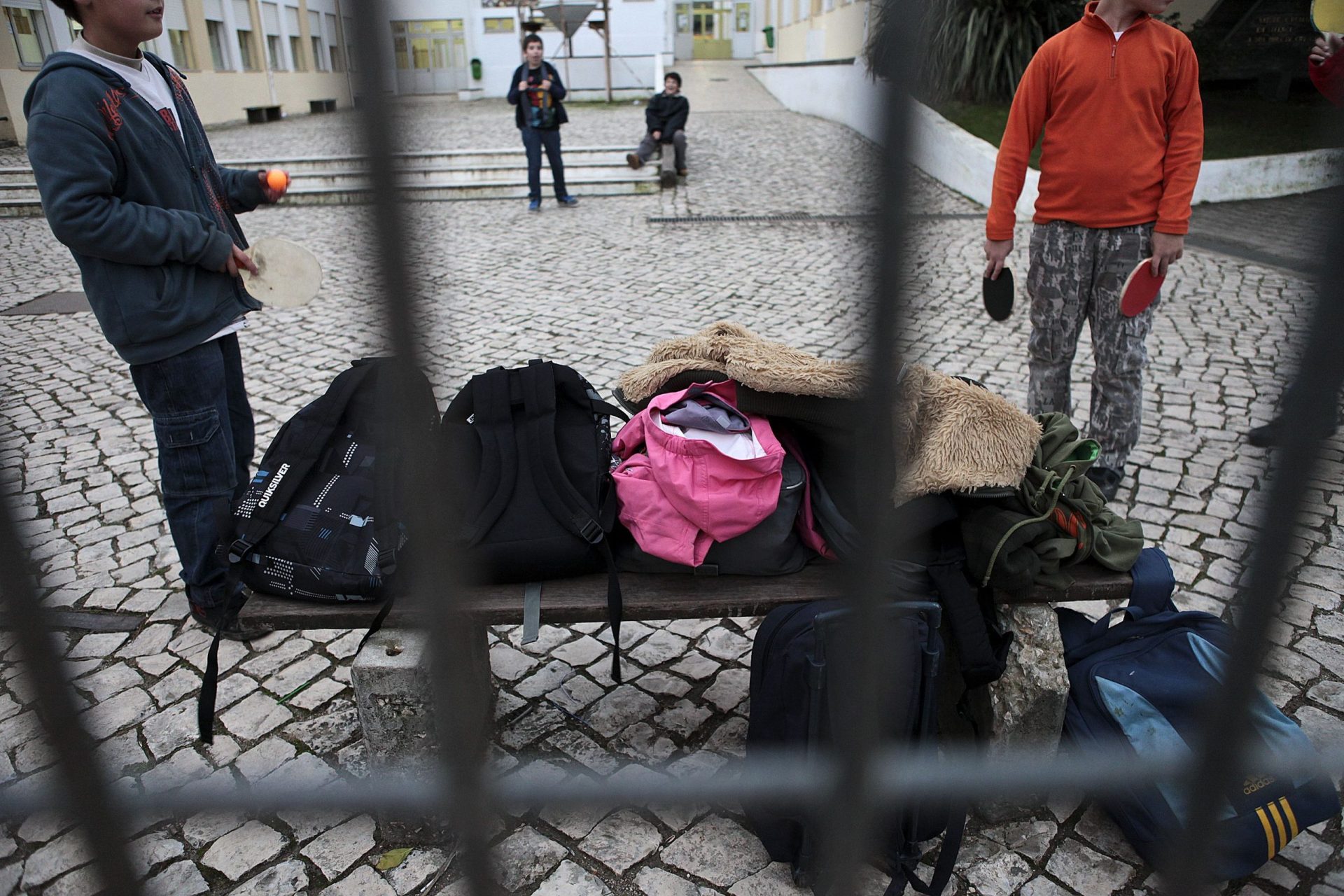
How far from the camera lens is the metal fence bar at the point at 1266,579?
56cm

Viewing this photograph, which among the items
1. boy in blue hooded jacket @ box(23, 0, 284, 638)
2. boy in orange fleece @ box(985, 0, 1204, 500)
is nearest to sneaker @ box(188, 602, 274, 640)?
boy in blue hooded jacket @ box(23, 0, 284, 638)

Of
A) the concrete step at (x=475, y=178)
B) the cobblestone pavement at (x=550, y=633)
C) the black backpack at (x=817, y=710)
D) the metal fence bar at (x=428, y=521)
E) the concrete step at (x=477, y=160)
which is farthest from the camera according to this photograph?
the concrete step at (x=477, y=160)

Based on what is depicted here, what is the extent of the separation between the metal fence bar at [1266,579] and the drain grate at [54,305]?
309 inches

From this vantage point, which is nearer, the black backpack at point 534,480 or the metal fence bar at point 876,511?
the metal fence bar at point 876,511

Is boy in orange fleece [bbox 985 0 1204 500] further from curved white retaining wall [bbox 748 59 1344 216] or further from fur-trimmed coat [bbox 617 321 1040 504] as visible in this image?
fur-trimmed coat [bbox 617 321 1040 504]

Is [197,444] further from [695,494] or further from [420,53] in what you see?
[420,53]

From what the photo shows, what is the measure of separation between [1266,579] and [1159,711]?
1651 millimetres

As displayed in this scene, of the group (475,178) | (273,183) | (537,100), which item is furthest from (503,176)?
(273,183)

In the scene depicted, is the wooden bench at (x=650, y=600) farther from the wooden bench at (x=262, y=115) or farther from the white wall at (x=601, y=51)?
the white wall at (x=601, y=51)

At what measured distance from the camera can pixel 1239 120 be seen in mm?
10992

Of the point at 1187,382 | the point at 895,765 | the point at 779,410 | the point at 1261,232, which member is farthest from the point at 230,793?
the point at 1261,232

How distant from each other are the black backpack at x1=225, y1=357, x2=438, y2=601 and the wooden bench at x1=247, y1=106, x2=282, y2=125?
70.0 ft

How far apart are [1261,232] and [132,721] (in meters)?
9.81

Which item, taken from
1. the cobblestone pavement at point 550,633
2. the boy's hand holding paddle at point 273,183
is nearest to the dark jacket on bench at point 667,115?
the cobblestone pavement at point 550,633
